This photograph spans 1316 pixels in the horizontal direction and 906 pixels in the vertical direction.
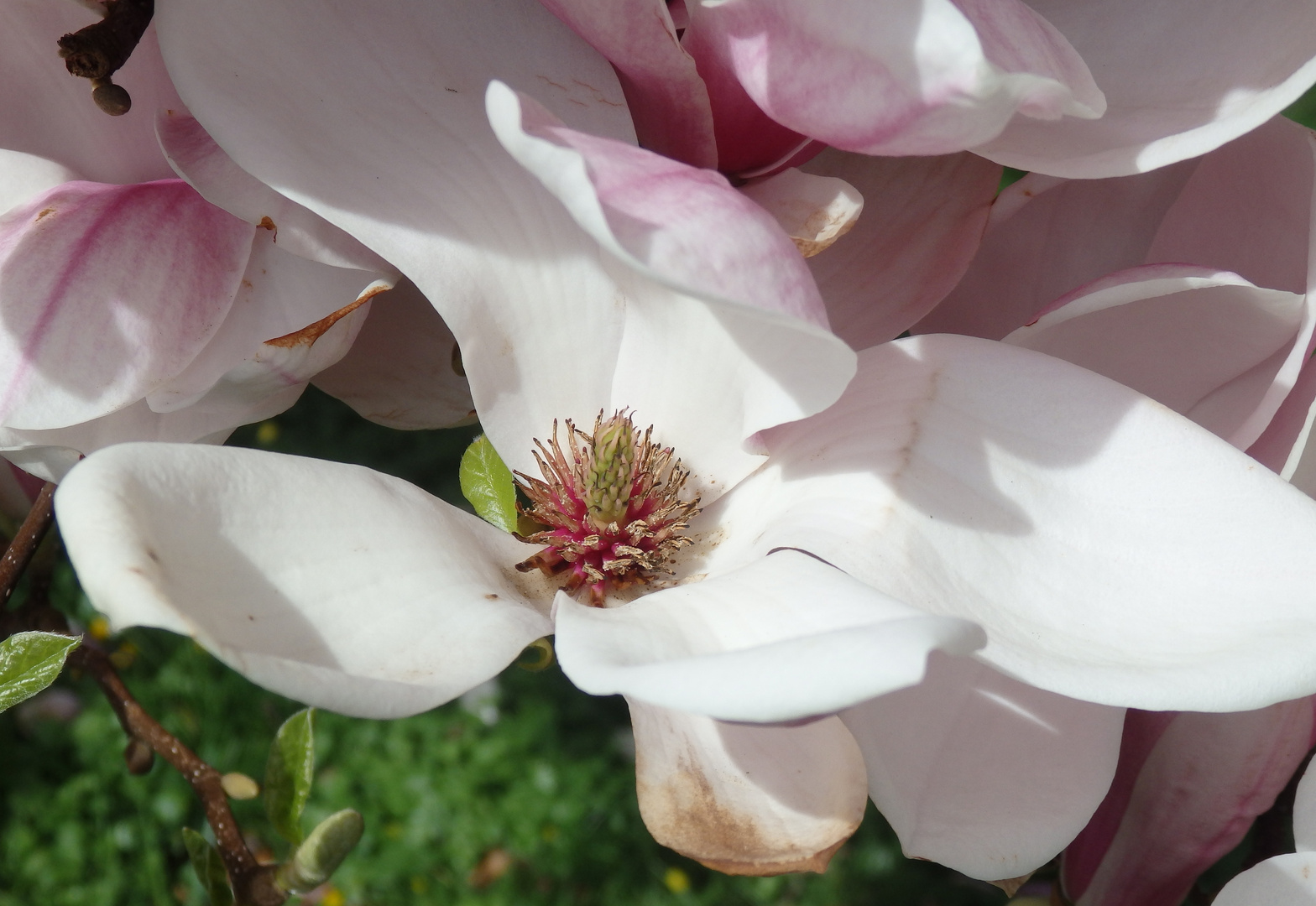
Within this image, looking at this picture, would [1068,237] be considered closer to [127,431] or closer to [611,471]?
[611,471]

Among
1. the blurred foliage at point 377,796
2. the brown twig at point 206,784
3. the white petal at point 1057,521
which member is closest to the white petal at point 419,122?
the white petal at point 1057,521

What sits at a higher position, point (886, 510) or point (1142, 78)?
point (1142, 78)

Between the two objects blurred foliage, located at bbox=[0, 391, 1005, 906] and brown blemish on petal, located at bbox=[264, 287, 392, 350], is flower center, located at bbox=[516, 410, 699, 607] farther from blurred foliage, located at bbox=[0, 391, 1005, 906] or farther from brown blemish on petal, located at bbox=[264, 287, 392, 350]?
blurred foliage, located at bbox=[0, 391, 1005, 906]

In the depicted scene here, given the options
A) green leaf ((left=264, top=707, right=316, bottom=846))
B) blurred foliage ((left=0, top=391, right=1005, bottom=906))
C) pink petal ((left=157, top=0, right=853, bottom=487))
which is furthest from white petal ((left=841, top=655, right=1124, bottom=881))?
blurred foliage ((left=0, top=391, right=1005, bottom=906))

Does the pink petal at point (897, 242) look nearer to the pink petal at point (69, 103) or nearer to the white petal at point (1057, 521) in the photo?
the white petal at point (1057, 521)

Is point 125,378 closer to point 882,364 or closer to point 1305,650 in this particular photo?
point 882,364

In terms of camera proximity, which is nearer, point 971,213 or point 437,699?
point 437,699

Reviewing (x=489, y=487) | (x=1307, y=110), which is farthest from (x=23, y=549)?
→ (x=1307, y=110)

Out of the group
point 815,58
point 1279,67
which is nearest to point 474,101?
point 815,58

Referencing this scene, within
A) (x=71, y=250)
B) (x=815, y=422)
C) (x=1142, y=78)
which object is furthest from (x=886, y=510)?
(x=71, y=250)
